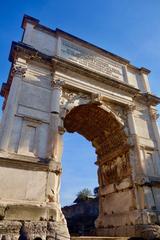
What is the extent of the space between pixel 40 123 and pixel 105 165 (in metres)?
4.55

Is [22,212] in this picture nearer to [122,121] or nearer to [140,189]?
[140,189]

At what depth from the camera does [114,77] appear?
10758mm

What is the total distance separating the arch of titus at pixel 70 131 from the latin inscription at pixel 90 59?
6cm

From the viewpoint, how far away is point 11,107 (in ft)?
22.5

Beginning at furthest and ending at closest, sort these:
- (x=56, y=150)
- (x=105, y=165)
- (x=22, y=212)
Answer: (x=105, y=165)
(x=56, y=150)
(x=22, y=212)

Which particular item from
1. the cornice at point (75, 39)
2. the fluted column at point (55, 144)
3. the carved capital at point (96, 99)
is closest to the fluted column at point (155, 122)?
the cornice at point (75, 39)

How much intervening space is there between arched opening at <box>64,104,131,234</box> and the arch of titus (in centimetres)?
5

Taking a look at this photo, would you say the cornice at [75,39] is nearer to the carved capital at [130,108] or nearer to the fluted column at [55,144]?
the carved capital at [130,108]

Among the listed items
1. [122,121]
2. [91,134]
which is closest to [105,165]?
[91,134]

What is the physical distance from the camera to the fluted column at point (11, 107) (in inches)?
246

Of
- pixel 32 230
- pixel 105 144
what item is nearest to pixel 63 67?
pixel 105 144

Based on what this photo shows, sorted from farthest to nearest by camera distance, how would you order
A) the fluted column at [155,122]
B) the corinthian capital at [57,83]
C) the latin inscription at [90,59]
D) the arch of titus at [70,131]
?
the latin inscription at [90,59] < the fluted column at [155,122] < the corinthian capital at [57,83] < the arch of titus at [70,131]

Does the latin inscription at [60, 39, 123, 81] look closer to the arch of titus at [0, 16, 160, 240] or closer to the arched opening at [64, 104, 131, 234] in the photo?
the arch of titus at [0, 16, 160, 240]

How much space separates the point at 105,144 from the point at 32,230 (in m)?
5.99
